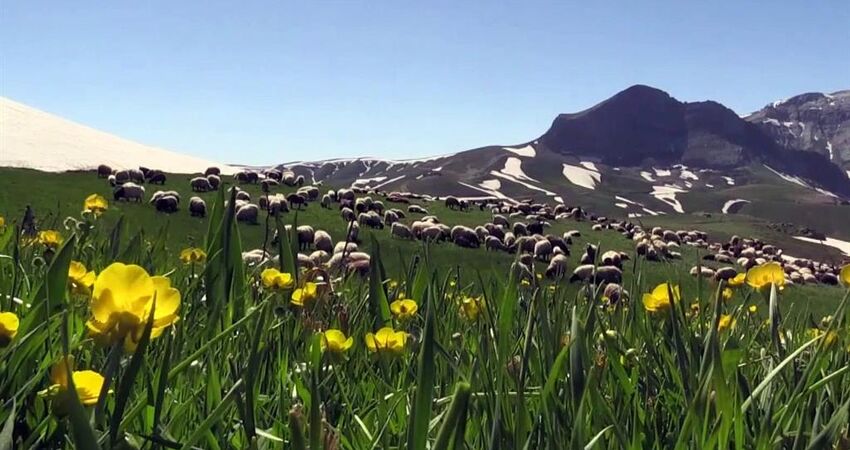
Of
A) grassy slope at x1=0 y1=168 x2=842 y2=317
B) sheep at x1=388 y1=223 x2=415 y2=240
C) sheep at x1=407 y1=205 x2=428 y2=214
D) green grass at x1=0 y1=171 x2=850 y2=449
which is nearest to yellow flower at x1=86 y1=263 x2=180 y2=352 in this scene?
green grass at x1=0 y1=171 x2=850 y2=449

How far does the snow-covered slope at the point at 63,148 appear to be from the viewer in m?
64.6

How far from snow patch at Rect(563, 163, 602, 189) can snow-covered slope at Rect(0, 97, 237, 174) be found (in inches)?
3788

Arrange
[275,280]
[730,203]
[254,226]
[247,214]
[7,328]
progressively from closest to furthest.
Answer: [7,328] < [275,280] < [254,226] < [247,214] < [730,203]

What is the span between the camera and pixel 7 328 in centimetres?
136

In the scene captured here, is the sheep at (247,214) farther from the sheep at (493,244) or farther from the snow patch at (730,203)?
the snow patch at (730,203)

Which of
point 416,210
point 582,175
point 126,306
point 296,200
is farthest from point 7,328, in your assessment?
point 582,175

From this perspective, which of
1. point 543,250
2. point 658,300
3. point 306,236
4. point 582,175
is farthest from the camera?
point 582,175

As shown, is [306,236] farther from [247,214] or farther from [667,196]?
[667,196]

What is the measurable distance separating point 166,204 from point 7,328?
2873cm

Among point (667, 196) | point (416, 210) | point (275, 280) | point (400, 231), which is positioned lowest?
point (667, 196)

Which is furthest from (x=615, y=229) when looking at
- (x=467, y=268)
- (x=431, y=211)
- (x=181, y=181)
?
(x=181, y=181)

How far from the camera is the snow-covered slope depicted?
212 ft

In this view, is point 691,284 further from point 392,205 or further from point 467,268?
point 392,205

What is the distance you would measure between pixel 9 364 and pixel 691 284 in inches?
1015
